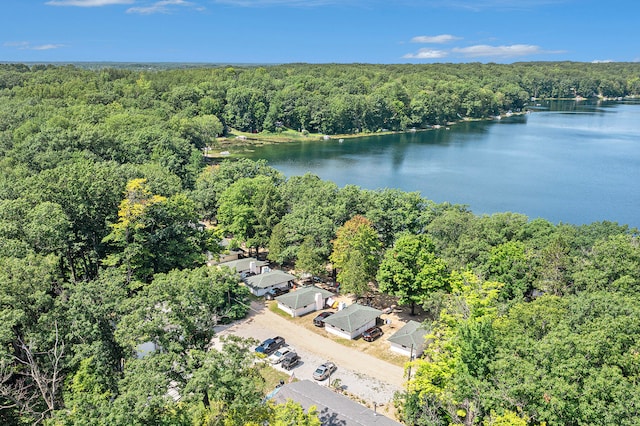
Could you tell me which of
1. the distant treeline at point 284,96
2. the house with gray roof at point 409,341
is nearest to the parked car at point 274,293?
the house with gray roof at point 409,341

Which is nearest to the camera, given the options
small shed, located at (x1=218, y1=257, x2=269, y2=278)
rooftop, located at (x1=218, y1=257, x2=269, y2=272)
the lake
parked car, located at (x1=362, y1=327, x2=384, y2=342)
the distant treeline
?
parked car, located at (x1=362, y1=327, x2=384, y2=342)

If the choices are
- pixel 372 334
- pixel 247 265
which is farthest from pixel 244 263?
pixel 372 334

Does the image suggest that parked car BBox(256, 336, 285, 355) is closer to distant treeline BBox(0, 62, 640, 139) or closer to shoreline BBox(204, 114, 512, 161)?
shoreline BBox(204, 114, 512, 161)

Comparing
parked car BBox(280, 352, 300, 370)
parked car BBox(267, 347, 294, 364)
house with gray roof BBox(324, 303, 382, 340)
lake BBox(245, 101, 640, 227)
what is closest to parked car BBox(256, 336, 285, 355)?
parked car BBox(267, 347, 294, 364)

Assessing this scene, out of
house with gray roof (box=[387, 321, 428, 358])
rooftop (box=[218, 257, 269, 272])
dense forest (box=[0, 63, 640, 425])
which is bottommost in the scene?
house with gray roof (box=[387, 321, 428, 358])

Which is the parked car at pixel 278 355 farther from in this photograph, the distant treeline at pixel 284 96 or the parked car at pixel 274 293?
the distant treeline at pixel 284 96

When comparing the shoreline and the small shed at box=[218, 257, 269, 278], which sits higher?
the shoreline

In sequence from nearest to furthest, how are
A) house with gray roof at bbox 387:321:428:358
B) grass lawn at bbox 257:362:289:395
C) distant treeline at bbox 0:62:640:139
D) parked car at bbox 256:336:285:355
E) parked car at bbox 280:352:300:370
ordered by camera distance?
grass lawn at bbox 257:362:289:395, parked car at bbox 280:352:300:370, house with gray roof at bbox 387:321:428:358, parked car at bbox 256:336:285:355, distant treeline at bbox 0:62:640:139
